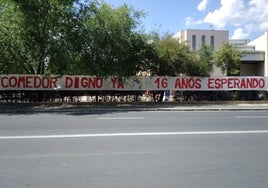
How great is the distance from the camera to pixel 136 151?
8.60 m

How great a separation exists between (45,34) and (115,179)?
18072mm

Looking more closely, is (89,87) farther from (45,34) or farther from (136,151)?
(136,151)

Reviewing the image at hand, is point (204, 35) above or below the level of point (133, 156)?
above

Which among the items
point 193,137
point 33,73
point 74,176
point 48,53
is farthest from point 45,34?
point 74,176

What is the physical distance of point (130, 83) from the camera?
2469 cm

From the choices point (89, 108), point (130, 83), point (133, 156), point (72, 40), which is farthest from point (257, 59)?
point (133, 156)

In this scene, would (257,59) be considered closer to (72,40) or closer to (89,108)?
(72,40)

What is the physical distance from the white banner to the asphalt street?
11262mm

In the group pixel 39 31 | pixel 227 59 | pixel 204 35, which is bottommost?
pixel 39 31

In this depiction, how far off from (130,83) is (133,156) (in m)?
16.7

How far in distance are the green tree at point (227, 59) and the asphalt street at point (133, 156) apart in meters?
34.6

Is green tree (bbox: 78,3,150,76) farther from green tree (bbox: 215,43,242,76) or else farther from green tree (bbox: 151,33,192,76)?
green tree (bbox: 215,43,242,76)

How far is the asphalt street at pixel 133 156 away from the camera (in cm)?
632

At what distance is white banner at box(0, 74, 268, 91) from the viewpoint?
23609 mm
